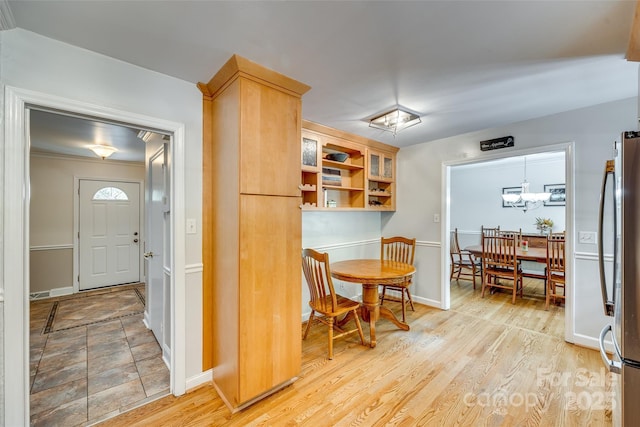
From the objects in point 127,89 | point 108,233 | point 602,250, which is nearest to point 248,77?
point 127,89

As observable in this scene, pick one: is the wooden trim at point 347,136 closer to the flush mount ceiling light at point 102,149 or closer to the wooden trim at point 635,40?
the wooden trim at point 635,40

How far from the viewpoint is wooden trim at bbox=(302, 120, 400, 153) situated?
2988 millimetres

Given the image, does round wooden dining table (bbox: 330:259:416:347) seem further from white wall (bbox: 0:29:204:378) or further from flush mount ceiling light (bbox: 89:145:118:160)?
flush mount ceiling light (bbox: 89:145:118:160)

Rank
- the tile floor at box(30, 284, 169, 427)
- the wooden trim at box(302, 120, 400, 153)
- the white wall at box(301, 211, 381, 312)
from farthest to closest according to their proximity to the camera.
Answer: the white wall at box(301, 211, 381, 312), the wooden trim at box(302, 120, 400, 153), the tile floor at box(30, 284, 169, 427)

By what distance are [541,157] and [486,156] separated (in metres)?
3.10

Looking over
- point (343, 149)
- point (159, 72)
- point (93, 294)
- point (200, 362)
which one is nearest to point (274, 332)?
point (200, 362)

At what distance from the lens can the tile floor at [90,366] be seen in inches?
72.9

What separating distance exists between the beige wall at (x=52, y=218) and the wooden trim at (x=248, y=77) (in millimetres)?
3944

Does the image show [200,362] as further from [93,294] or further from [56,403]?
[93,294]

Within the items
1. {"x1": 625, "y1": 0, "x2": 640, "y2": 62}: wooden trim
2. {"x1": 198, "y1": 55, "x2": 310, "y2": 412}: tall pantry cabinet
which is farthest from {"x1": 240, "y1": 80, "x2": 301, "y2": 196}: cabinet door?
{"x1": 625, "y1": 0, "x2": 640, "y2": 62}: wooden trim

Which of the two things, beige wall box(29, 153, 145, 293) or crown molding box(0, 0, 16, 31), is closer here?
crown molding box(0, 0, 16, 31)

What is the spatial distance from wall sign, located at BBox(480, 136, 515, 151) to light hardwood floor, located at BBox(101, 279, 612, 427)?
6.72 feet

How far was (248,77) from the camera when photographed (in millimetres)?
1771

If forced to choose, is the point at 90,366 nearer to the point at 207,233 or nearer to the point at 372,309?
the point at 207,233
